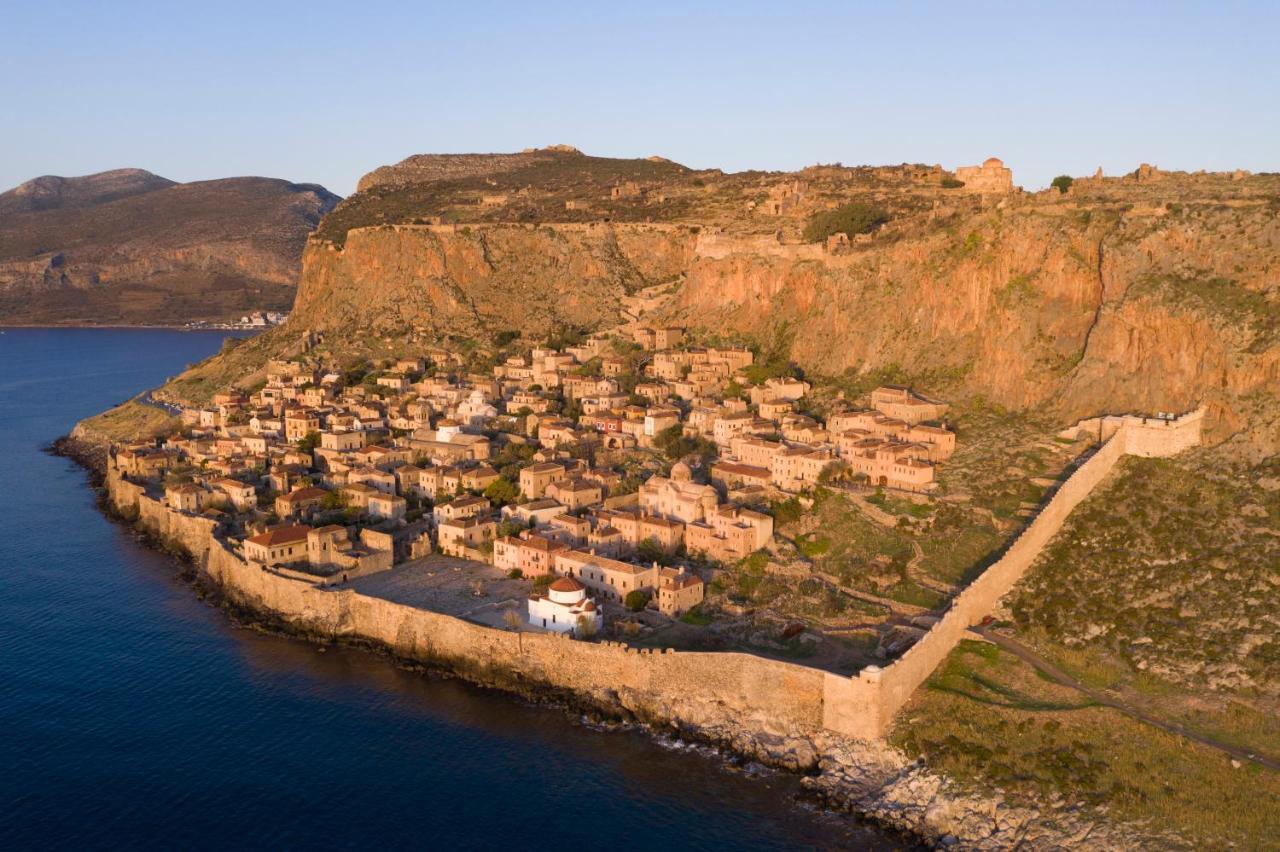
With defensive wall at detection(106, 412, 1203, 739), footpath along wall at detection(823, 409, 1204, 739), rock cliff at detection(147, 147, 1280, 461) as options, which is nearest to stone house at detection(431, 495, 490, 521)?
defensive wall at detection(106, 412, 1203, 739)

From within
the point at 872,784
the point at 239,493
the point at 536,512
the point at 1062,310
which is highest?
the point at 1062,310

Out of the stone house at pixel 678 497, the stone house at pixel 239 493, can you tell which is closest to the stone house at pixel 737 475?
the stone house at pixel 678 497

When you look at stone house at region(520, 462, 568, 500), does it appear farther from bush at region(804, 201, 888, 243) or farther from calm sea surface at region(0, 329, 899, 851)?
bush at region(804, 201, 888, 243)

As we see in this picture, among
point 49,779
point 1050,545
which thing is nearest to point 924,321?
point 1050,545

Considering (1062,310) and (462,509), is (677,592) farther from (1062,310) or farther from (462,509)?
(1062,310)

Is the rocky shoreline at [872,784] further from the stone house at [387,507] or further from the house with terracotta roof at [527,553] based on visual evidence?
the stone house at [387,507]

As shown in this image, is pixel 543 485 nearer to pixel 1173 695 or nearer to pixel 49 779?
pixel 49 779

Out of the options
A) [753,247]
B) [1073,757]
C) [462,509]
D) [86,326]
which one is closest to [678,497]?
[462,509]
